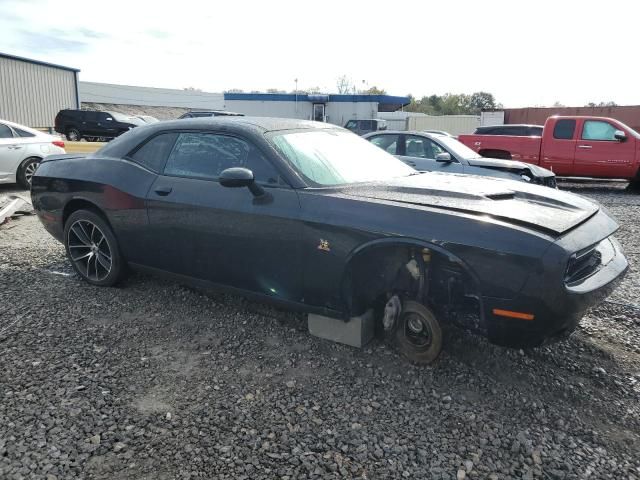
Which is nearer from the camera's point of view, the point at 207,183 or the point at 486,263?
the point at 486,263

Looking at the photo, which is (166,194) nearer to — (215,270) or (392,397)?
(215,270)

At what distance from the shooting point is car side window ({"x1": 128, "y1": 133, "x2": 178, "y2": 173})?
157 inches

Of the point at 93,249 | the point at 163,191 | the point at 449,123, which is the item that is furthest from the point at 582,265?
the point at 449,123

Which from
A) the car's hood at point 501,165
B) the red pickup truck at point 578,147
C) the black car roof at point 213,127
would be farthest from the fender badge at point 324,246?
the red pickup truck at point 578,147

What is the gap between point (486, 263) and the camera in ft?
8.69

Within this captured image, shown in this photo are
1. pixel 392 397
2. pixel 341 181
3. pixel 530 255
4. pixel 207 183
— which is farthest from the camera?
pixel 207 183

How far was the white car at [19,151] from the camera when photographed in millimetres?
9109

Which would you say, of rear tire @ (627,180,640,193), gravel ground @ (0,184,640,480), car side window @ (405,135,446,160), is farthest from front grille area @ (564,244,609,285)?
rear tire @ (627,180,640,193)

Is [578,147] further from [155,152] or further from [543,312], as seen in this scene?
[155,152]

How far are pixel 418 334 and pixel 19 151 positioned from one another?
9.05 meters

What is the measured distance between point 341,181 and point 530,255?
1383 mm

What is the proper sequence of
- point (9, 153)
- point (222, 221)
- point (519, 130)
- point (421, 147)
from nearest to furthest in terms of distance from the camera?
point (222, 221) → point (421, 147) → point (9, 153) → point (519, 130)

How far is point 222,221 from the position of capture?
3508 mm

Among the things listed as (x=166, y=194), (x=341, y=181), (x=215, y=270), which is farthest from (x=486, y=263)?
(x=166, y=194)
